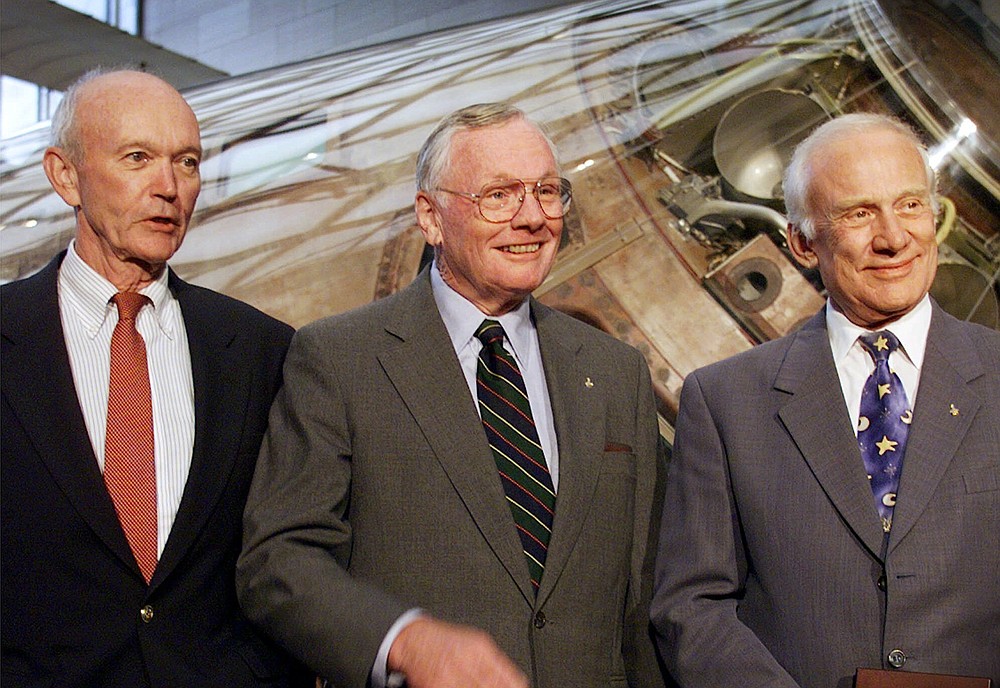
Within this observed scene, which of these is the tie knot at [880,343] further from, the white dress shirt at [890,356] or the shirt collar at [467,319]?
the shirt collar at [467,319]

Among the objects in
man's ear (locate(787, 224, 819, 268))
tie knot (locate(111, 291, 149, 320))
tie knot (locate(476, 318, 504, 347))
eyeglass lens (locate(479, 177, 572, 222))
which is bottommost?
tie knot (locate(476, 318, 504, 347))

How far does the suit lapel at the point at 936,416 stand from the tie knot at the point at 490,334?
2.05 feet

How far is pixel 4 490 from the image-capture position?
1.42 meters

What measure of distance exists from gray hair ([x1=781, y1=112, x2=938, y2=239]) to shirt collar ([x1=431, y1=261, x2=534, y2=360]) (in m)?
0.46

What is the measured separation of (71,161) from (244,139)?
25.6 inches

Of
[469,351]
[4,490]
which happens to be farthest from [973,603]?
[4,490]

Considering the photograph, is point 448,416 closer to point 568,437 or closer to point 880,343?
point 568,437

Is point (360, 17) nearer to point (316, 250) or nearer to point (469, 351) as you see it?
point (316, 250)

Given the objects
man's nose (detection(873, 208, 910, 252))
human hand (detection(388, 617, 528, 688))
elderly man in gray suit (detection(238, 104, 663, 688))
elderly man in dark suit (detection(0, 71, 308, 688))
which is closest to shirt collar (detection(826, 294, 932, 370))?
man's nose (detection(873, 208, 910, 252))

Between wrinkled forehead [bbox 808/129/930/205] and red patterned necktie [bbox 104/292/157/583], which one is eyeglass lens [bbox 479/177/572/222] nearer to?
wrinkled forehead [bbox 808/129/930/205]

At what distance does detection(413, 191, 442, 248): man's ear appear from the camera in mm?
1733

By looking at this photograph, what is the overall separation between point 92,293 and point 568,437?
74 centimetres

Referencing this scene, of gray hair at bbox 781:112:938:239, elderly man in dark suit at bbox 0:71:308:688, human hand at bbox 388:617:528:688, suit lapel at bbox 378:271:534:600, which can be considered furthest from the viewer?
gray hair at bbox 781:112:938:239

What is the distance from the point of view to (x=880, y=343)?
1.61 metres
